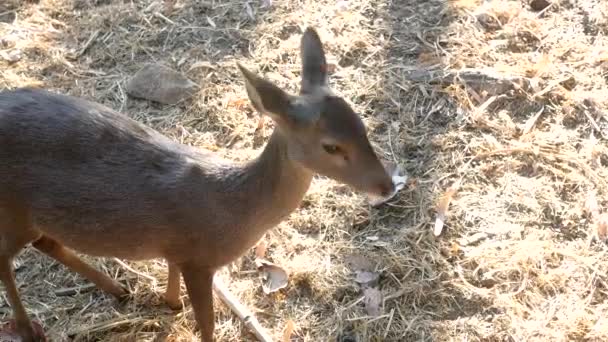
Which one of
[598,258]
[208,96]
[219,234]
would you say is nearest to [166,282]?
[219,234]

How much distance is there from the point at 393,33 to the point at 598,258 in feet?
7.01

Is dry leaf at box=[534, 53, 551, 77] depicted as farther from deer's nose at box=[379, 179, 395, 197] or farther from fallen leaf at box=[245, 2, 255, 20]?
deer's nose at box=[379, 179, 395, 197]

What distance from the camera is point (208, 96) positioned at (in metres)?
5.08

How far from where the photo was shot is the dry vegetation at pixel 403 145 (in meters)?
3.94

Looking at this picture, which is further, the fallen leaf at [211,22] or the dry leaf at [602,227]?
the fallen leaf at [211,22]

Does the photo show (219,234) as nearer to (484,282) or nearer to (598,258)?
(484,282)

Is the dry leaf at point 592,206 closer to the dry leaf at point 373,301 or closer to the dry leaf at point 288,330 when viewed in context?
the dry leaf at point 373,301

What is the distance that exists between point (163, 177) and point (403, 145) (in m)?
1.78

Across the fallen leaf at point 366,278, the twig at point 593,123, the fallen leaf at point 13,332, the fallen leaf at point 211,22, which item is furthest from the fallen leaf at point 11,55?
the twig at point 593,123

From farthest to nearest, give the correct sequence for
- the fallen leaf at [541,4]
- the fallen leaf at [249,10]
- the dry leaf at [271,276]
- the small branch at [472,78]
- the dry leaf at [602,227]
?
the fallen leaf at [249,10]
the fallen leaf at [541,4]
the small branch at [472,78]
the dry leaf at [602,227]
the dry leaf at [271,276]

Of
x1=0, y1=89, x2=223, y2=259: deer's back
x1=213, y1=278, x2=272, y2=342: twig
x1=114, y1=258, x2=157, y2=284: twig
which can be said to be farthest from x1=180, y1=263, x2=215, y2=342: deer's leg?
x1=114, y1=258, x2=157, y2=284: twig

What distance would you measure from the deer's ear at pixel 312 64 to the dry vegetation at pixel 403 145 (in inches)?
44.6

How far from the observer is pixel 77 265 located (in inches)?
155

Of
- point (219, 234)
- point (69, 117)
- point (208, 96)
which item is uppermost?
point (69, 117)
